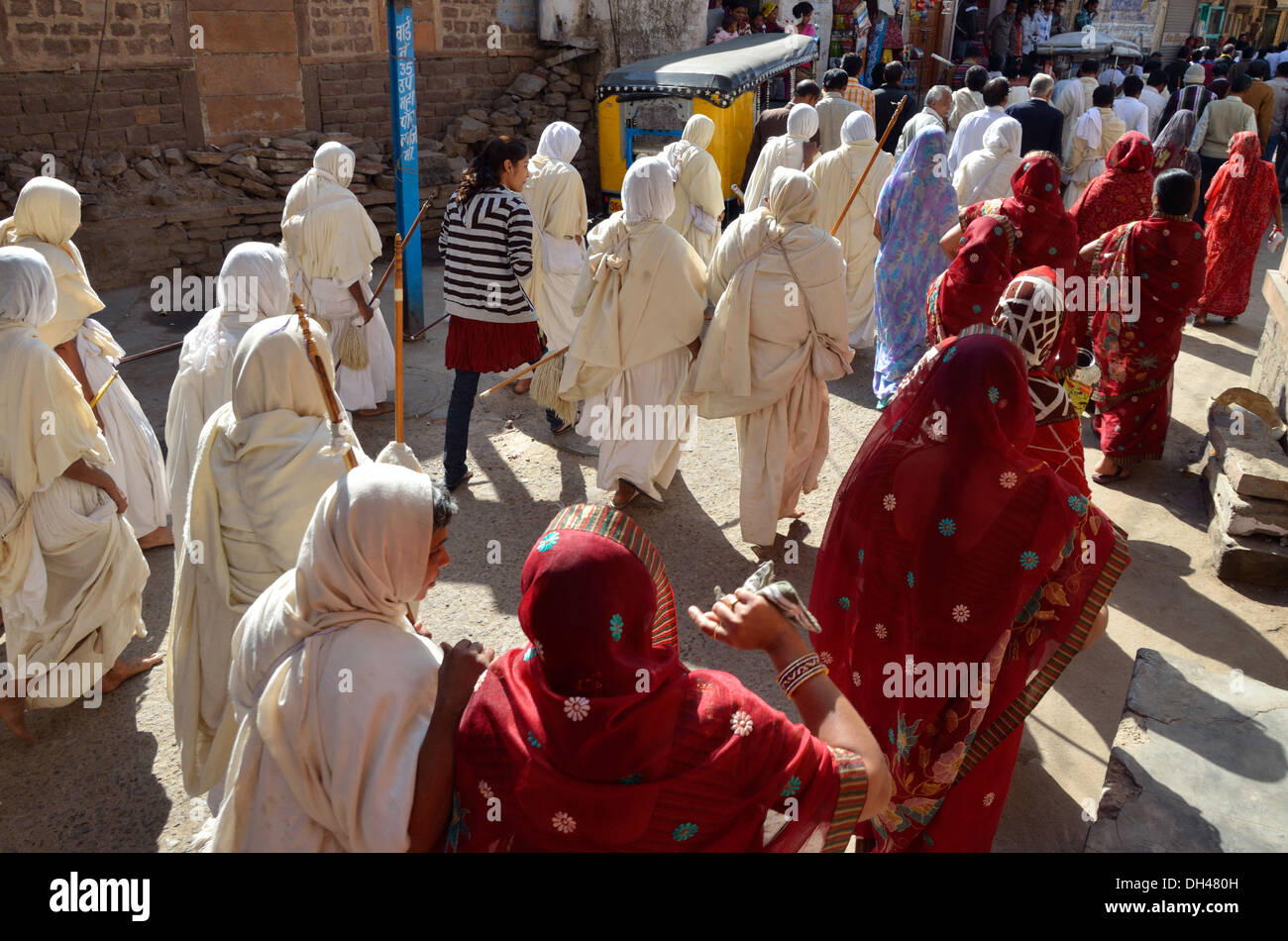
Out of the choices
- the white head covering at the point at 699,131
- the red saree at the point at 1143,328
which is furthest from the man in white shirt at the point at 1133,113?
the red saree at the point at 1143,328

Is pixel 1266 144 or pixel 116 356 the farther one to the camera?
pixel 1266 144

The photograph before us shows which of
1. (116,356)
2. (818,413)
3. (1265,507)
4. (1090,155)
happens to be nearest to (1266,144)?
(1090,155)

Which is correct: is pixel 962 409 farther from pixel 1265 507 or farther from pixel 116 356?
pixel 116 356

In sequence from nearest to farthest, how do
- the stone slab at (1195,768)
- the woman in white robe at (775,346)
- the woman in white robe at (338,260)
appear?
the stone slab at (1195,768)
the woman in white robe at (775,346)
the woman in white robe at (338,260)

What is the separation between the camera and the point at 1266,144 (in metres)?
12.2

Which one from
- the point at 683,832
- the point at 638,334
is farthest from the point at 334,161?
the point at 683,832

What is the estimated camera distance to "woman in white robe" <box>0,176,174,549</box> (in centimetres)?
418

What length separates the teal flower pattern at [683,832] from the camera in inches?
63.6

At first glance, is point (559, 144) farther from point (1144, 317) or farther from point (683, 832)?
point (683, 832)

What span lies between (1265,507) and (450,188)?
8858mm

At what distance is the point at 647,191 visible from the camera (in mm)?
4629

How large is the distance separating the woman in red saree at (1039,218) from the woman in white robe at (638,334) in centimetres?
184

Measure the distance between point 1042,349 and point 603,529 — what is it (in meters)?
2.12

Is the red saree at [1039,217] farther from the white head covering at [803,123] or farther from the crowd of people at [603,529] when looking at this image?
the white head covering at [803,123]
